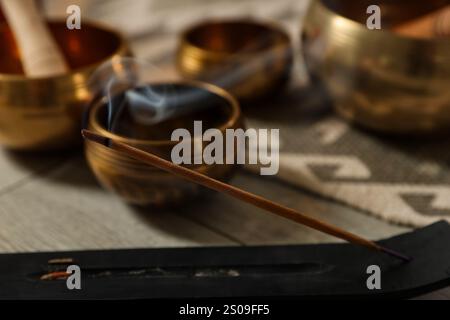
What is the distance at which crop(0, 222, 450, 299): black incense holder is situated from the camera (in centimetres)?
55

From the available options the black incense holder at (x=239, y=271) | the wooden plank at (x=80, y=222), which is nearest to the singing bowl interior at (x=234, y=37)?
the wooden plank at (x=80, y=222)

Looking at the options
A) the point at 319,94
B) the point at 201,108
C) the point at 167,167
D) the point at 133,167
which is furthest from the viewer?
the point at 319,94

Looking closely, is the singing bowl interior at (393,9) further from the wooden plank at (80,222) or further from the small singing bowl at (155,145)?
the wooden plank at (80,222)

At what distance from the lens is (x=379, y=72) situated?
2.60 feet

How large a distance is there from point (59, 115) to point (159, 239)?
213 mm

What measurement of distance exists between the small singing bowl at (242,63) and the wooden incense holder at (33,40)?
21cm

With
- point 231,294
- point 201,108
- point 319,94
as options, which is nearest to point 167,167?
point 231,294

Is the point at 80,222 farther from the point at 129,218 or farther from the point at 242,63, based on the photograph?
the point at 242,63

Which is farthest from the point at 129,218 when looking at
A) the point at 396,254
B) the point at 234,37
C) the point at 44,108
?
the point at 234,37

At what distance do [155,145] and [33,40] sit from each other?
0.28 m

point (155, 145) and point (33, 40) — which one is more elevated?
point (33, 40)

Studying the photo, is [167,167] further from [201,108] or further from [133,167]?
[201,108]
